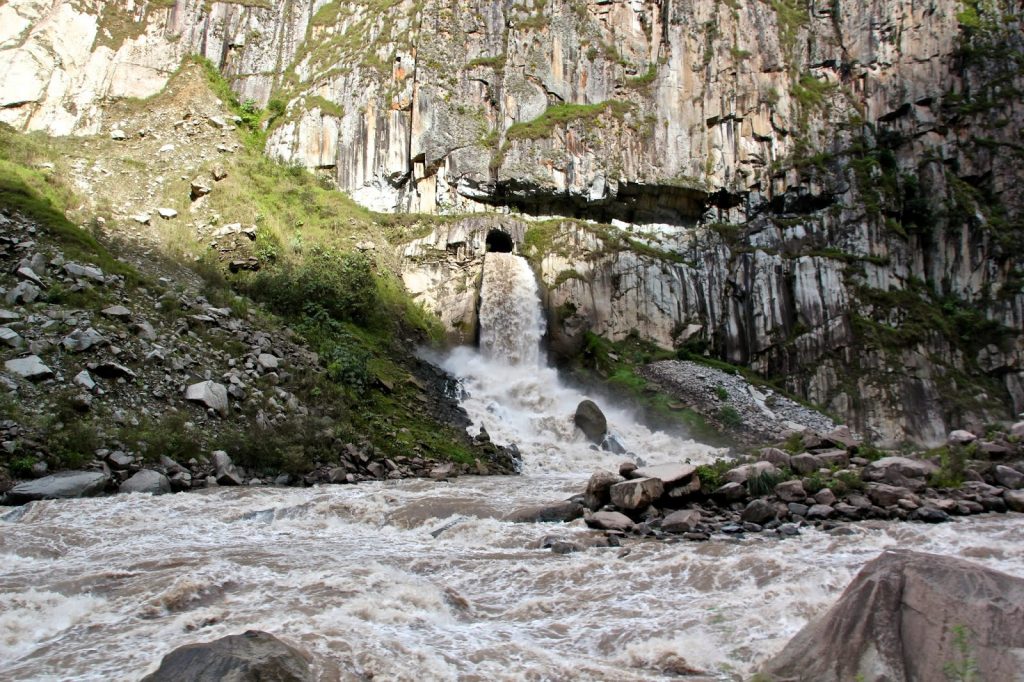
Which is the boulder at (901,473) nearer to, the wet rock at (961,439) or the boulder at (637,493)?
the wet rock at (961,439)

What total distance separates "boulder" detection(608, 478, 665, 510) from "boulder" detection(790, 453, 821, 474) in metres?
3.45

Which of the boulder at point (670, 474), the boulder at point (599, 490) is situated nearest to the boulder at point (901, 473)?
the boulder at point (670, 474)

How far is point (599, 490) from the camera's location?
1238 cm

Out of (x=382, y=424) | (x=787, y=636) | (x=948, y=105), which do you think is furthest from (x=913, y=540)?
(x=948, y=105)

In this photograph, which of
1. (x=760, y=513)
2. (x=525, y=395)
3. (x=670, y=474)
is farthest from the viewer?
(x=525, y=395)

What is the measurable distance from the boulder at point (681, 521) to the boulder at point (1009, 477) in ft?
21.5

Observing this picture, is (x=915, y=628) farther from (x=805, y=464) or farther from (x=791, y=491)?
(x=805, y=464)

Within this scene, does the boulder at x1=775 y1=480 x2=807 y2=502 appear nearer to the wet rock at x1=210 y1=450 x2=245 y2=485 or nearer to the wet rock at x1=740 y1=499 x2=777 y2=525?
the wet rock at x1=740 y1=499 x2=777 y2=525

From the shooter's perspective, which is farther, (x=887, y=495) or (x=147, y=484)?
(x=147, y=484)

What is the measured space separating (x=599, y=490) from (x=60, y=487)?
10606mm

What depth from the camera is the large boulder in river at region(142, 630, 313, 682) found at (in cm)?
425

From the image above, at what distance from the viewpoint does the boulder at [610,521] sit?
34.9ft

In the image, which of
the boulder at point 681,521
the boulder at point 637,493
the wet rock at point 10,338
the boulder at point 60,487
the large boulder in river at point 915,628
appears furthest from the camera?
the wet rock at point 10,338

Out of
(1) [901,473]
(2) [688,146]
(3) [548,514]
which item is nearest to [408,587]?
(3) [548,514]
